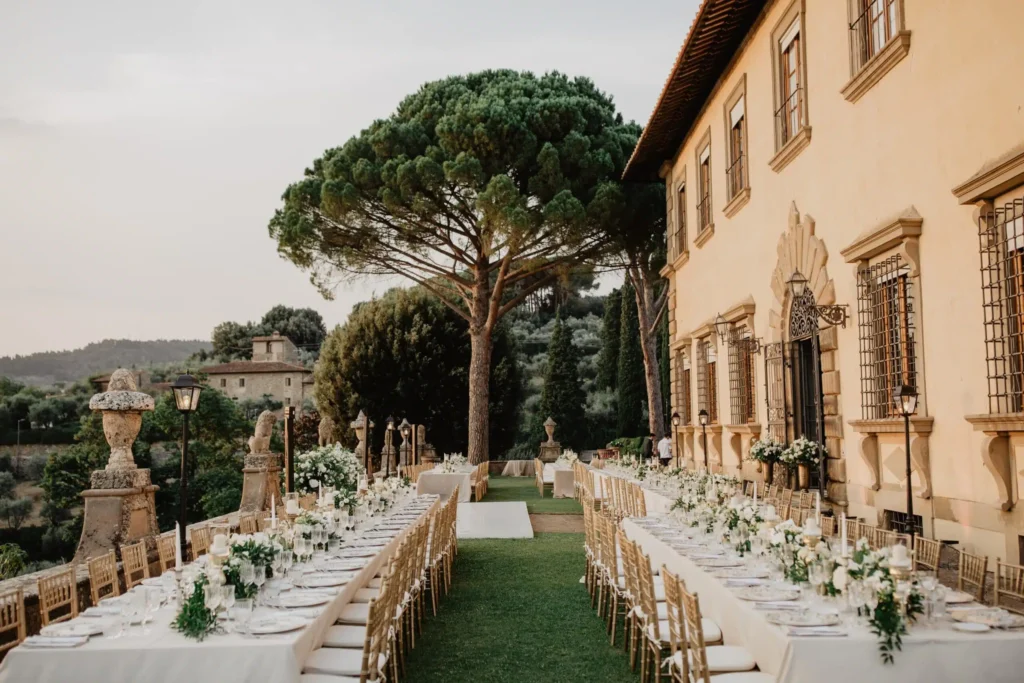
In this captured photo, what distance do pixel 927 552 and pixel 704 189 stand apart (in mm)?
11154

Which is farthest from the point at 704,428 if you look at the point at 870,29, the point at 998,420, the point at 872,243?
the point at 998,420

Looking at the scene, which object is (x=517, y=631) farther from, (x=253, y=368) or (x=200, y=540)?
(x=253, y=368)

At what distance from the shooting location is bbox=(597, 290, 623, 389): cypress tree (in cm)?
3562

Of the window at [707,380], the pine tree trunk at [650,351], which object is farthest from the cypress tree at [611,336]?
the window at [707,380]

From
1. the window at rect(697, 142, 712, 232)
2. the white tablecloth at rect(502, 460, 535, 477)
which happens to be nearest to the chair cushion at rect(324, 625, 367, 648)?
the window at rect(697, 142, 712, 232)

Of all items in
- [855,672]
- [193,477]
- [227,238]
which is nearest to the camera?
[855,672]

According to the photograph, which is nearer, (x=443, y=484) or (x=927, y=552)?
(x=927, y=552)

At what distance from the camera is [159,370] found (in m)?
53.0

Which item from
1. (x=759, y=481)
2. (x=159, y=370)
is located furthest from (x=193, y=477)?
(x=159, y=370)

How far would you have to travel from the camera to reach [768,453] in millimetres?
10977

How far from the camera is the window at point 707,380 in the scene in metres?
15.5

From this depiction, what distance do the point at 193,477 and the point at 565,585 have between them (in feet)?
62.6

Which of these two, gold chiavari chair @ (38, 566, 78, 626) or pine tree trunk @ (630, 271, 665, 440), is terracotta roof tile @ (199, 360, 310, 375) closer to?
pine tree trunk @ (630, 271, 665, 440)

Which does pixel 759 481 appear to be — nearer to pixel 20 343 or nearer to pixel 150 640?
pixel 150 640
